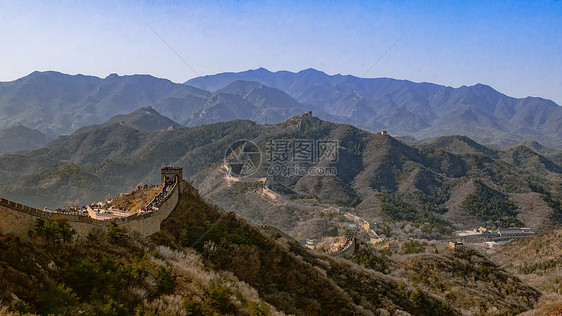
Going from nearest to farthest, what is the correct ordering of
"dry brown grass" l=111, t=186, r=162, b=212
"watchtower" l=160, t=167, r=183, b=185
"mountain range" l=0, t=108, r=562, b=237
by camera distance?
"dry brown grass" l=111, t=186, r=162, b=212, "watchtower" l=160, t=167, r=183, b=185, "mountain range" l=0, t=108, r=562, b=237

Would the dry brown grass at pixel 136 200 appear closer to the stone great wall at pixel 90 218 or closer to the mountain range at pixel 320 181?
the stone great wall at pixel 90 218

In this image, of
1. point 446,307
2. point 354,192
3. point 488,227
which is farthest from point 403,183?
point 446,307

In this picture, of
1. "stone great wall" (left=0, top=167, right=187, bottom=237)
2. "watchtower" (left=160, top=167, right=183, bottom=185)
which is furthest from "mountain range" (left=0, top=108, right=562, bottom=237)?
"stone great wall" (left=0, top=167, right=187, bottom=237)

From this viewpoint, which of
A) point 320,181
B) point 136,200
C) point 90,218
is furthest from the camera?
point 320,181

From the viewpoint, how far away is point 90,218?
55.9 ft

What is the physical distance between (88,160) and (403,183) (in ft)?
434

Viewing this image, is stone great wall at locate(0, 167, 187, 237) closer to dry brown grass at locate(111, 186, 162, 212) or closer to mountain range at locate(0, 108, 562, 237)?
dry brown grass at locate(111, 186, 162, 212)

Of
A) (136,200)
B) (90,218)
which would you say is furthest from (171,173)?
(90,218)

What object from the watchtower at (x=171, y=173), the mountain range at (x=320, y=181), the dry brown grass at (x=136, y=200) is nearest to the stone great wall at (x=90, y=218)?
the watchtower at (x=171, y=173)

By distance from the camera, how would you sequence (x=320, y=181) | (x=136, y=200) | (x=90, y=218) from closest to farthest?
(x=90, y=218) < (x=136, y=200) < (x=320, y=181)

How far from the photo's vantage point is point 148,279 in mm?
14664

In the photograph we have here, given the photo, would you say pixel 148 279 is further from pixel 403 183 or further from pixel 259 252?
pixel 403 183

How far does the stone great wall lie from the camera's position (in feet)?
45.3

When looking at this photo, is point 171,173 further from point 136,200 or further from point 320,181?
point 320,181
